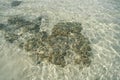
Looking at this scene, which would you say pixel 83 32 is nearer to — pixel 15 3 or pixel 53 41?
pixel 53 41

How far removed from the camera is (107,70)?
6.72 meters

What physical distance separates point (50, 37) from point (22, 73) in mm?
2345

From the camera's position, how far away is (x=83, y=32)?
8602 millimetres

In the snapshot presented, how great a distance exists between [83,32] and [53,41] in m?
1.64

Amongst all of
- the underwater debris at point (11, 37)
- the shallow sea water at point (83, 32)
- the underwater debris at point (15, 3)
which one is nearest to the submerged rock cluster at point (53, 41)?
the underwater debris at point (11, 37)

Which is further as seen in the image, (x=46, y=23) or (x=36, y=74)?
(x=46, y=23)

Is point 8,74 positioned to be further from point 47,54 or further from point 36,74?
point 47,54

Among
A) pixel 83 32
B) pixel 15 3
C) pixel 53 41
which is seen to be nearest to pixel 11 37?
pixel 53 41

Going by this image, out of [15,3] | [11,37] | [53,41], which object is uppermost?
[53,41]

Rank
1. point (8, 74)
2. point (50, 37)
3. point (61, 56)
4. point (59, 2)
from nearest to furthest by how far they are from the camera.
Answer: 1. point (8, 74)
2. point (61, 56)
3. point (50, 37)
4. point (59, 2)

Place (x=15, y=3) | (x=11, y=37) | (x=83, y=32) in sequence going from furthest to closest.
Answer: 1. (x=15, y=3)
2. (x=83, y=32)
3. (x=11, y=37)

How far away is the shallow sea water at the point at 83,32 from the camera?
6500 mm

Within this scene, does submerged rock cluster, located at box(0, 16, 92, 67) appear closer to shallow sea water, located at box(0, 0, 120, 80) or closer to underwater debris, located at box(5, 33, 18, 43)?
underwater debris, located at box(5, 33, 18, 43)

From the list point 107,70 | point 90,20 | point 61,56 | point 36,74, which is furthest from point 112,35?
point 36,74
